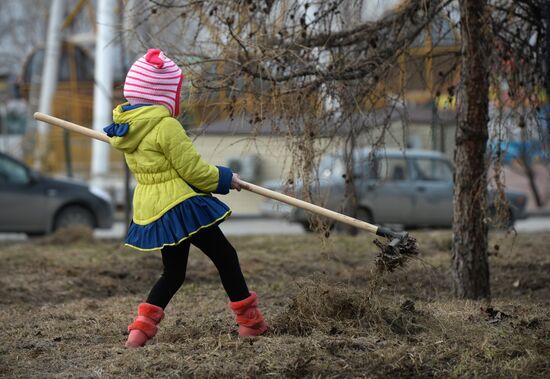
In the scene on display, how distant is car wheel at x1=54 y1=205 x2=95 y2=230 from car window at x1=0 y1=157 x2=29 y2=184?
76 cm

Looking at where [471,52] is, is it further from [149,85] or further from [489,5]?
[149,85]

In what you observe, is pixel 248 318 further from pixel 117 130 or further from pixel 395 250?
pixel 117 130

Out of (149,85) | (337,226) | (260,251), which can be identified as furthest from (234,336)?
(337,226)

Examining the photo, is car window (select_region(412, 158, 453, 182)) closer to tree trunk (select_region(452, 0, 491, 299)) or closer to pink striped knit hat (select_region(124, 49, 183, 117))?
tree trunk (select_region(452, 0, 491, 299))

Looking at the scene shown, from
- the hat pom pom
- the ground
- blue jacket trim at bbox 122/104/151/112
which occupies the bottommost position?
the ground

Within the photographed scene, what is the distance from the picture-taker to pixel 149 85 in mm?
4934

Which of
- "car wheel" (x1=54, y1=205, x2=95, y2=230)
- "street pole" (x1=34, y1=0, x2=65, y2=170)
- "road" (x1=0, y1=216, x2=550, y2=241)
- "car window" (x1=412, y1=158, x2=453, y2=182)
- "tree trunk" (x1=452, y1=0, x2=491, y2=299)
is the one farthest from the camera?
"street pole" (x1=34, y1=0, x2=65, y2=170)

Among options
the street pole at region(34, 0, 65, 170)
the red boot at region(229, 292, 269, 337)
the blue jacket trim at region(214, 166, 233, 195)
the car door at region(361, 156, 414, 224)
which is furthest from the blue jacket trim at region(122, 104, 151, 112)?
the street pole at region(34, 0, 65, 170)

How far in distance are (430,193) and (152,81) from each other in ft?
39.0

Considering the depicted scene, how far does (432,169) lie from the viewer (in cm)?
1659

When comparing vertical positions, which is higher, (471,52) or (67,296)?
(471,52)

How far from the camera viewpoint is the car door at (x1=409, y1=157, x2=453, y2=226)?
53.2 feet

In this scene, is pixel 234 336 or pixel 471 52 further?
pixel 471 52

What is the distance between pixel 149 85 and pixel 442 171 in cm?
1227
